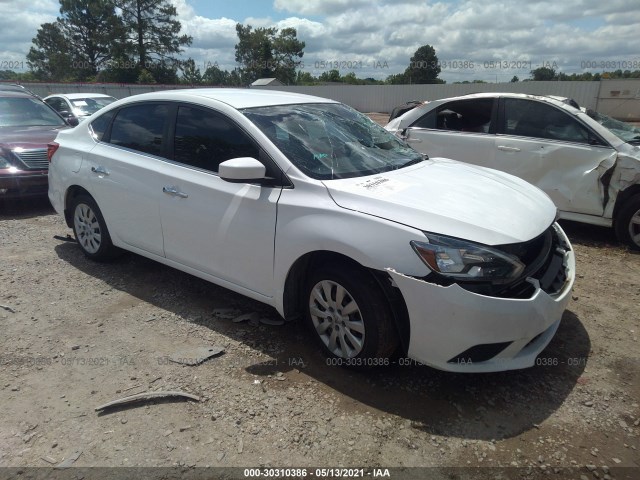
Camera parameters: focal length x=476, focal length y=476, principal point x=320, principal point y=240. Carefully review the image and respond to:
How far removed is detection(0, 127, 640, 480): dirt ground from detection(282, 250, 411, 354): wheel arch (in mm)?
380

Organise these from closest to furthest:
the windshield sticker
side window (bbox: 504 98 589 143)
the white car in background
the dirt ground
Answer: the dirt ground → the windshield sticker → side window (bbox: 504 98 589 143) → the white car in background

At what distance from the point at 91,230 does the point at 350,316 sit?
10.5 ft

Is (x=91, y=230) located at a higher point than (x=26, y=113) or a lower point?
lower

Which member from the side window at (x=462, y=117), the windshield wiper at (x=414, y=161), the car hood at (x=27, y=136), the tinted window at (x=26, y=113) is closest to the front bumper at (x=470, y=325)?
the windshield wiper at (x=414, y=161)


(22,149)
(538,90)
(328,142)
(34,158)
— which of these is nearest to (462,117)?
(328,142)

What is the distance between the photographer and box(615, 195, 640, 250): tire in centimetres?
519

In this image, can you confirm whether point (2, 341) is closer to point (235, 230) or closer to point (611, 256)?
point (235, 230)

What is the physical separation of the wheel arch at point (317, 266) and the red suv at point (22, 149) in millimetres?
5495

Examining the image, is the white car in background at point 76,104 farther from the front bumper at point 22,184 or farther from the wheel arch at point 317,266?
the wheel arch at point 317,266

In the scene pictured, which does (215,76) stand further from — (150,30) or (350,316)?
(350,316)

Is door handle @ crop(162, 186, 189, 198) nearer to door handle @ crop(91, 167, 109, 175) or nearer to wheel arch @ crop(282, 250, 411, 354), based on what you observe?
door handle @ crop(91, 167, 109, 175)

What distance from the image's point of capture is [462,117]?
6508 mm

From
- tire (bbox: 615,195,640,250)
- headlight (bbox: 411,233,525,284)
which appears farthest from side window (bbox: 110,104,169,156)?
tire (bbox: 615,195,640,250)

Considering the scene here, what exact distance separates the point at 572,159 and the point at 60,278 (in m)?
5.76
